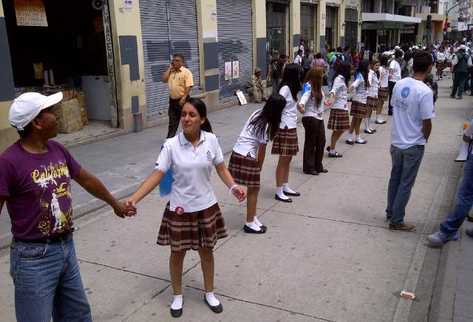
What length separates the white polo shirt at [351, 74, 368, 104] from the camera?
8672mm

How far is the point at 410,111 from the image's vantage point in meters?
4.61

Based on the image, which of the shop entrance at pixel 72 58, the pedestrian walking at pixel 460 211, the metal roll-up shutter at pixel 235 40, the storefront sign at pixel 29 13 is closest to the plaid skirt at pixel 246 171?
the pedestrian walking at pixel 460 211

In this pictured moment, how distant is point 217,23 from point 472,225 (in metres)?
9.84

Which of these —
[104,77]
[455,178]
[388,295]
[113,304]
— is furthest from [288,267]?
[104,77]

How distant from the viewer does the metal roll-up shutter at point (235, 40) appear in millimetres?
13633

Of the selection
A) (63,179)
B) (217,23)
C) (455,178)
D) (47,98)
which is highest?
(217,23)

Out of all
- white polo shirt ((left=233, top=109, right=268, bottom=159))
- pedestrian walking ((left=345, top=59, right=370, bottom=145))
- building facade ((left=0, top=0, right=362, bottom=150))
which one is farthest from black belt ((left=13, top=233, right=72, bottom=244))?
pedestrian walking ((left=345, top=59, right=370, bottom=145))

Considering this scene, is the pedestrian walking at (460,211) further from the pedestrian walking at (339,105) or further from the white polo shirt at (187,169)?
the pedestrian walking at (339,105)

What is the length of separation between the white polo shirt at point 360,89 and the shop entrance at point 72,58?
484 centimetres

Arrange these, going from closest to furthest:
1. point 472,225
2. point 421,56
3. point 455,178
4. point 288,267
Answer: point 288,267, point 421,56, point 472,225, point 455,178

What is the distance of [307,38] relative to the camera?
20156mm

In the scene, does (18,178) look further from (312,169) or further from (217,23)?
(217,23)

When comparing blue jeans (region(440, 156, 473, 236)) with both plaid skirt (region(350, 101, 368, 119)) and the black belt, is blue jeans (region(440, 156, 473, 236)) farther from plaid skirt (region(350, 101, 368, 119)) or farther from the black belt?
plaid skirt (region(350, 101, 368, 119))

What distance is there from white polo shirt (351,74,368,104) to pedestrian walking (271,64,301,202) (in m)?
3.20
